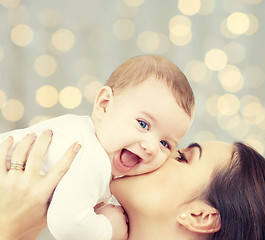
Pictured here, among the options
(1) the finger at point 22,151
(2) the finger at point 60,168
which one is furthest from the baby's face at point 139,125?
(1) the finger at point 22,151

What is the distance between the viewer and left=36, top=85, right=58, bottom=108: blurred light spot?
2.84 meters

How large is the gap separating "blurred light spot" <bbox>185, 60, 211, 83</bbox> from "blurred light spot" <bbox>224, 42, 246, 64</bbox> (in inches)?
7.3

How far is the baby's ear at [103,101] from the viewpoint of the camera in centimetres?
139

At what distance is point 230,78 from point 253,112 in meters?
0.29

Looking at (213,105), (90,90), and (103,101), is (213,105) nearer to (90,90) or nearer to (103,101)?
(90,90)

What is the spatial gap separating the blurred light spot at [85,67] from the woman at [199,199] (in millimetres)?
1527

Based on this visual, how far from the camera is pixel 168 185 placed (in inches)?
55.1

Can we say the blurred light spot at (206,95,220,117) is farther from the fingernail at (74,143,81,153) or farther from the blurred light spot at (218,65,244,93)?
the fingernail at (74,143,81,153)

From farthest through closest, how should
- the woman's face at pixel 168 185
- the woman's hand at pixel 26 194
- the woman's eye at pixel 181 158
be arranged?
the woman's eye at pixel 181 158, the woman's face at pixel 168 185, the woman's hand at pixel 26 194

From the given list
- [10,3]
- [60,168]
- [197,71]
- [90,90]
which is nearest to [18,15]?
[10,3]

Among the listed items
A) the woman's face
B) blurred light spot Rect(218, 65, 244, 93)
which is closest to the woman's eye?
the woman's face

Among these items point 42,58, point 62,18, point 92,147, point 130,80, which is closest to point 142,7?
point 62,18

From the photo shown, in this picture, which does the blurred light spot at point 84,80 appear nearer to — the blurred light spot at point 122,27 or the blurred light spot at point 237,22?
the blurred light spot at point 122,27

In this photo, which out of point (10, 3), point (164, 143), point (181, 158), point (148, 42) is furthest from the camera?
point (148, 42)
